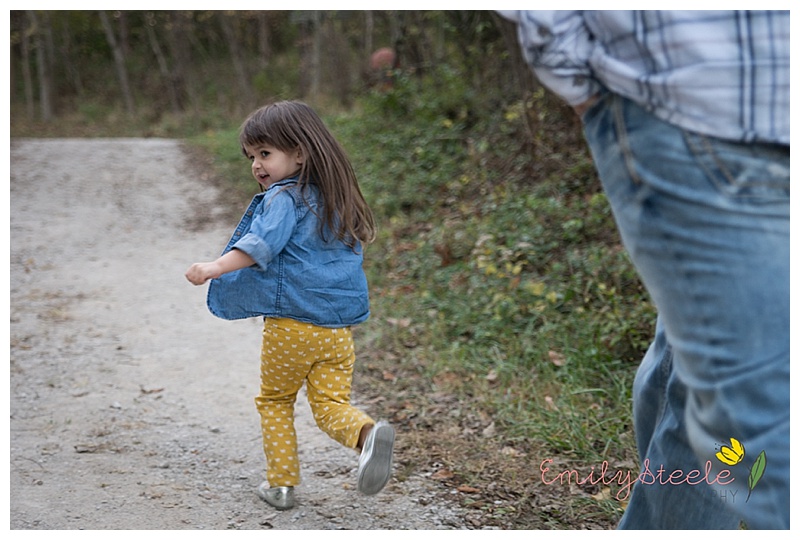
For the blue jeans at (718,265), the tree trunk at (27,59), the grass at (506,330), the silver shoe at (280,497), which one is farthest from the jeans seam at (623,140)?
the tree trunk at (27,59)

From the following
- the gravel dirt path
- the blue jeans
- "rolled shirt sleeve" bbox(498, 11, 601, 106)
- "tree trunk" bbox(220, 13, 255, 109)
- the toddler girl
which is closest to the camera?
the blue jeans

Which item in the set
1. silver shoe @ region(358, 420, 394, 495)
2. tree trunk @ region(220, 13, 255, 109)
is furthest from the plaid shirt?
tree trunk @ region(220, 13, 255, 109)

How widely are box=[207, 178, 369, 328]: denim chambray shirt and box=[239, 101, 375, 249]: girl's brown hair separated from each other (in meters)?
0.03

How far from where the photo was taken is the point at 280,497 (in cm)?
298

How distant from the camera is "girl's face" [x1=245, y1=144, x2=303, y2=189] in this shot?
108 inches

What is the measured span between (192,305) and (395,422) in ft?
8.29

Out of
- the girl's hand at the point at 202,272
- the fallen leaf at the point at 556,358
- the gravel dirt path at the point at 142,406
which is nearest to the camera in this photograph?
the girl's hand at the point at 202,272

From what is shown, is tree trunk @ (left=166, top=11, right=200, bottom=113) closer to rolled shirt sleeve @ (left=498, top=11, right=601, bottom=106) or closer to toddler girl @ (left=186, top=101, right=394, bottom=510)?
toddler girl @ (left=186, top=101, right=394, bottom=510)

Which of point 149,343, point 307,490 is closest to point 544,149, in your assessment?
point 149,343

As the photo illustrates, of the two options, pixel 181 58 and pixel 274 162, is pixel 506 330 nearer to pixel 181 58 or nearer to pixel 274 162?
pixel 274 162

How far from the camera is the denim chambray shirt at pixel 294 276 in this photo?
2684 millimetres

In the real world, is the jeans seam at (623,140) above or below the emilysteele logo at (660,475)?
above

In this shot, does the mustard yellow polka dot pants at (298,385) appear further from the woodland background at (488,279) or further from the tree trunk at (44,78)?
the tree trunk at (44,78)

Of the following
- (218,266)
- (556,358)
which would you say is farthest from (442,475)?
(218,266)
